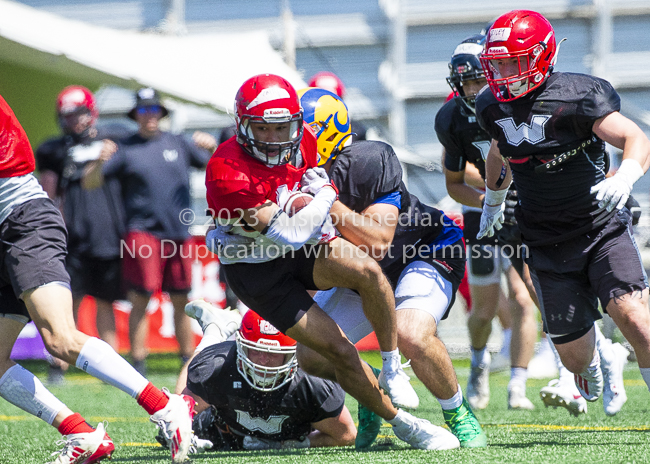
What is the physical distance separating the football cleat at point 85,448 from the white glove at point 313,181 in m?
1.24

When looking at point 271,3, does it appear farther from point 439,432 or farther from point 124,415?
point 439,432

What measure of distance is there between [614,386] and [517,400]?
4.05ft

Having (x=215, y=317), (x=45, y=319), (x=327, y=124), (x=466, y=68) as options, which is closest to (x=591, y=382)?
(x=327, y=124)

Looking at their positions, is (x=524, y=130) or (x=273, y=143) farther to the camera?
(x=524, y=130)

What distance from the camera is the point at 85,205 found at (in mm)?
7547

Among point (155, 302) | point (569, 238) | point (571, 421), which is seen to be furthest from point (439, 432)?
point (155, 302)

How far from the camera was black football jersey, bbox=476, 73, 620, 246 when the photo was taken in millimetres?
3422

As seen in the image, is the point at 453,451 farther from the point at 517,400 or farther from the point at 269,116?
the point at 517,400

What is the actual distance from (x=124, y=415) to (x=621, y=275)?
128 inches

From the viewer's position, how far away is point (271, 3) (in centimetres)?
1502

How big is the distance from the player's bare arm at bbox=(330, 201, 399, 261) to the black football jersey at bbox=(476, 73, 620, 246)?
0.57 metres

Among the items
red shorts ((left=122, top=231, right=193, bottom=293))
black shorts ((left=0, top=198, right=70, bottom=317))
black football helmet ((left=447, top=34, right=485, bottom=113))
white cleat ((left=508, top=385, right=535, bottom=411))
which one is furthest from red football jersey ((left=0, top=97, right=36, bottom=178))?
red shorts ((left=122, top=231, right=193, bottom=293))

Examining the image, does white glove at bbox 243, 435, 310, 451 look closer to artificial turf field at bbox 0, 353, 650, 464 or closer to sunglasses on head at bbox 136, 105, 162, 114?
artificial turf field at bbox 0, 353, 650, 464

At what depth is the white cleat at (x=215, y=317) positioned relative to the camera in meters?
4.67
